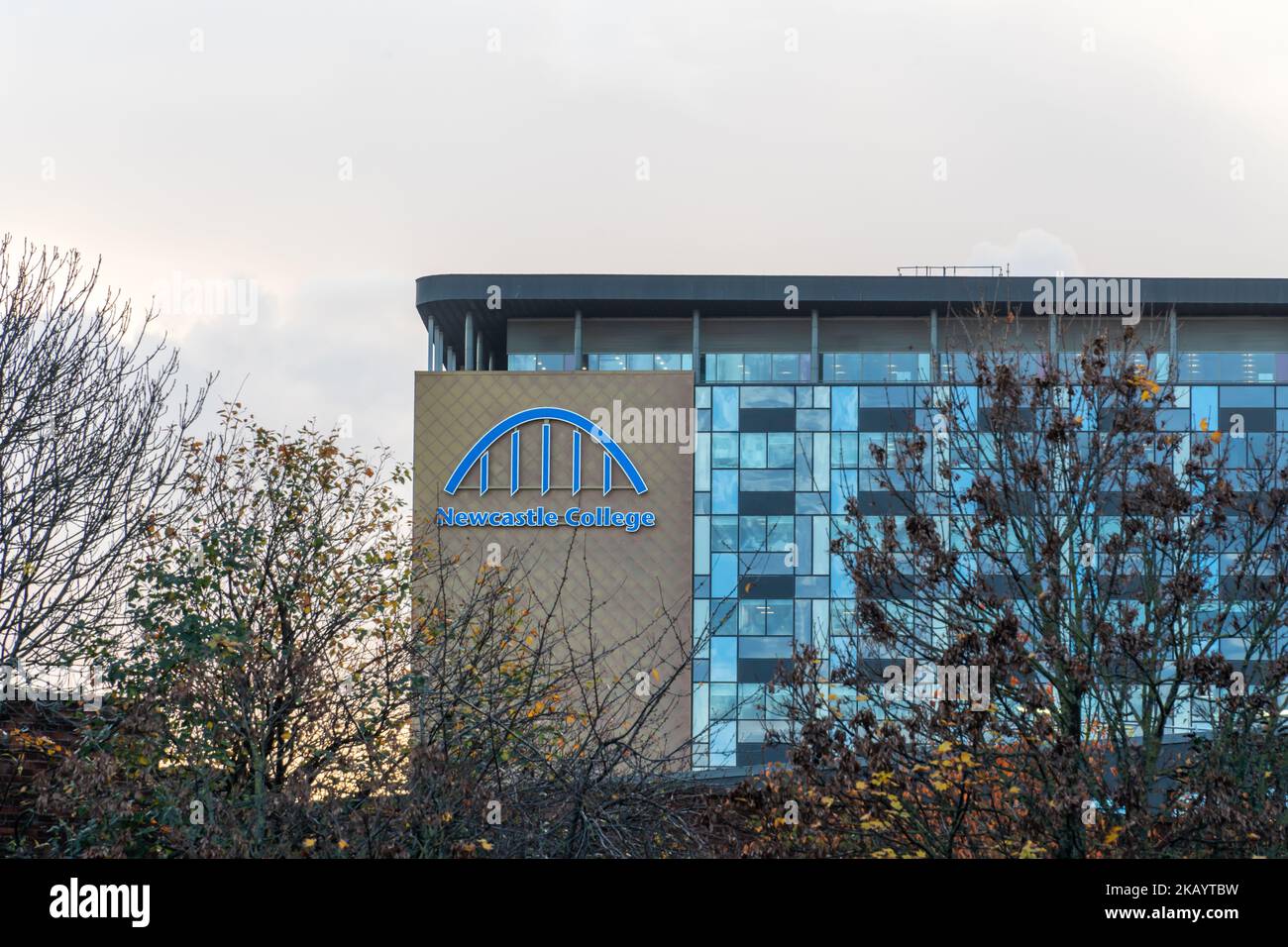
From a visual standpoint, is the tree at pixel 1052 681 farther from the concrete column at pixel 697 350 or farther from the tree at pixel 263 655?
the concrete column at pixel 697 350

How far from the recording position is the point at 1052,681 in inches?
509

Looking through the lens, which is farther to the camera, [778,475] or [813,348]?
[813,348]

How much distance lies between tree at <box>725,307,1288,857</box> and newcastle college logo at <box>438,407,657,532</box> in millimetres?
41233

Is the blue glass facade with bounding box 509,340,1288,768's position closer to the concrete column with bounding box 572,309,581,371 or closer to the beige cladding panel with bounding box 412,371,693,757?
the beige cladding panel with bounding box 412,371,693,757

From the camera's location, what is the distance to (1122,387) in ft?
43.8

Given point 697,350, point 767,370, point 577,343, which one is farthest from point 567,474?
point 767,370

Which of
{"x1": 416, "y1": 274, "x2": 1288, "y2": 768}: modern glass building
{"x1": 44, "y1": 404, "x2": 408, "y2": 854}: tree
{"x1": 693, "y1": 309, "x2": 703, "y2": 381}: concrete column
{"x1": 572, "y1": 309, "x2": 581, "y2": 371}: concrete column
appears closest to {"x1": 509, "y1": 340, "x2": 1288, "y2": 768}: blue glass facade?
{"x1": 416, "y1": 274, "x2": 1288, "y2": 768}: modern glass building

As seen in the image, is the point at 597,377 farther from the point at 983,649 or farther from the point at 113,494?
the point at 983,649

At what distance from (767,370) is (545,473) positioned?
10056 millimetres

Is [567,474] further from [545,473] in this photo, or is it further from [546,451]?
[546,451]

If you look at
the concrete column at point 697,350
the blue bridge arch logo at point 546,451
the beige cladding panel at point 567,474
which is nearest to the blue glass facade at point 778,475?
the concrete column at point 697,350
